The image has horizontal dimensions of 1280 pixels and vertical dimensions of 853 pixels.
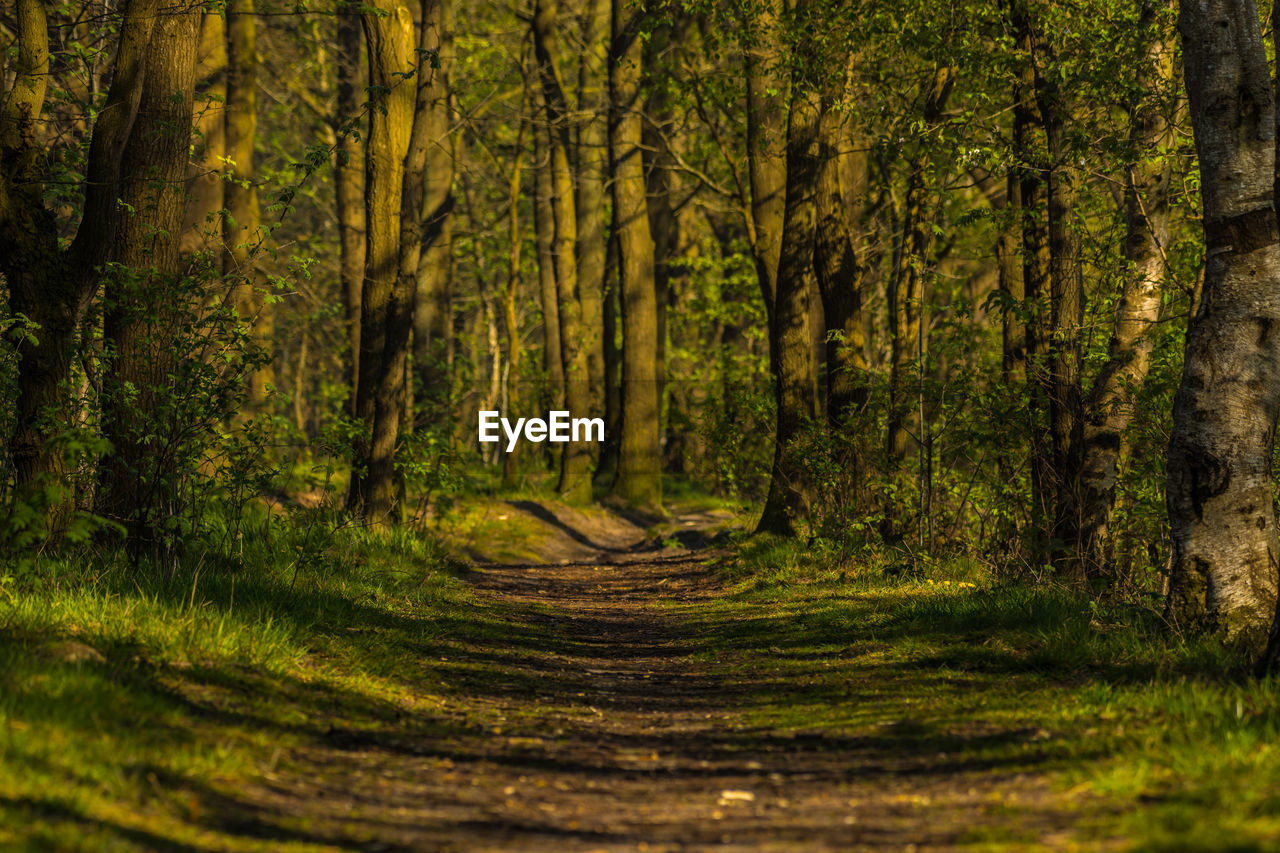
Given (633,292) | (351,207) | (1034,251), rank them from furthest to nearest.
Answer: (351,207)
(633,292)
(1034,251)

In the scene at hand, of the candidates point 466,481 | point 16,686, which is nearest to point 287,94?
point 466,481

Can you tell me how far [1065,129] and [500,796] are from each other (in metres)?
9.66

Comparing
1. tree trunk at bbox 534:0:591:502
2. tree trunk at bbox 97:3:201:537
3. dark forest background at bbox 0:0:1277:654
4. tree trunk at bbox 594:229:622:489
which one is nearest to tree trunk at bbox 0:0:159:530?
dark forest background at bbox 0:0:1277:654

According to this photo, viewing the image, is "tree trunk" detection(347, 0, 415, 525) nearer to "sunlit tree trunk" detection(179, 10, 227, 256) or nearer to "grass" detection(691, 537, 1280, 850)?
"sunlit tree trunk" detection(179, 10, 227, 256)

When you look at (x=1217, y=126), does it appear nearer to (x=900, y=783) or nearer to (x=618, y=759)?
(x=900, y=783)

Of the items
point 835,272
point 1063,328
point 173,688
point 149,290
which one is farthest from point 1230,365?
point 835,272

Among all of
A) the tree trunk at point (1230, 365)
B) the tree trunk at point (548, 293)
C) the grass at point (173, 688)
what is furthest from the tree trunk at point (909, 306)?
the tree trunk at point (548, 293)

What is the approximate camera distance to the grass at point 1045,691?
14.5 ft

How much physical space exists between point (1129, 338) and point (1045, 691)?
5.45 m

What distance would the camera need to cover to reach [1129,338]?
11.2 metres

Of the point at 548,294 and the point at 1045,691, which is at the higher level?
the point at 548,294

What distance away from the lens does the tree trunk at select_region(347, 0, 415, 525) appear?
49.9 ft

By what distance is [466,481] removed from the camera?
17.2 m

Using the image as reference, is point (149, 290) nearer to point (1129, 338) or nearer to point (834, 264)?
point (1129, 338)
